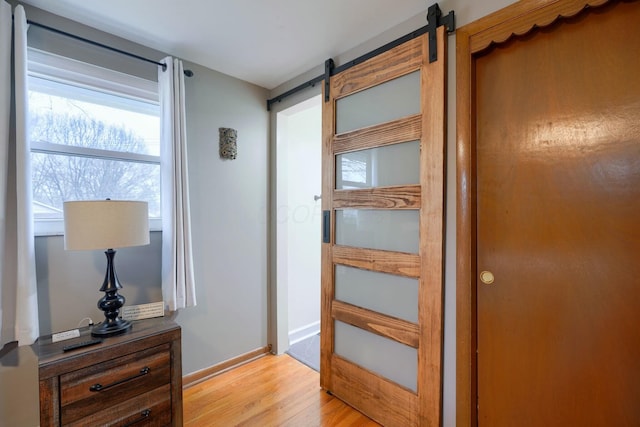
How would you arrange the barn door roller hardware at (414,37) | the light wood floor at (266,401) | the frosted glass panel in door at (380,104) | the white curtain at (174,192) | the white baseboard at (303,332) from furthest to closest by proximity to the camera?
the white baseboard at (303,332) < the white curtain at (174,192) < the light wood floor at (266,401) < the frosted glass panel in door at (380,104) < the barn door roller hardware at (414,37)

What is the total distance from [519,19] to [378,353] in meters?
1.88

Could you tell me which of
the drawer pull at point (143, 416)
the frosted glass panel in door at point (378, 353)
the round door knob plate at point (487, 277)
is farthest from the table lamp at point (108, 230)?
the round door knob plate at point (487, 277)

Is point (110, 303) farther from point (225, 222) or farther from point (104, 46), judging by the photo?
point (104, 46)

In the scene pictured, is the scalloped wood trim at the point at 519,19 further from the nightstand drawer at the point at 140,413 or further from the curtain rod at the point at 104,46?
the nightstand drawer at the point at 140,413

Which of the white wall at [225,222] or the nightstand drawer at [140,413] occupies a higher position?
the white wall at [225,222]

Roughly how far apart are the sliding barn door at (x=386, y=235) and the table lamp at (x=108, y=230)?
1164 millimetres

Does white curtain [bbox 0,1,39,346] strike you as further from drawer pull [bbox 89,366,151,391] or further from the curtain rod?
drawer pull [bbox 89,366,151,391]

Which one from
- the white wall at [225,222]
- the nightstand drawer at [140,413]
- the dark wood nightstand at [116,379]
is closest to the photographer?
the dark wood nightstand at [116,379]

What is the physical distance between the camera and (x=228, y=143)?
90.6 inches

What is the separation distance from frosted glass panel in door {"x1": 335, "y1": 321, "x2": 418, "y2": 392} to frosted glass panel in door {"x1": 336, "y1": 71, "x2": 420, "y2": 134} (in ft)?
4.45

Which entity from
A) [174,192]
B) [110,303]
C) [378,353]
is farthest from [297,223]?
[110,303]

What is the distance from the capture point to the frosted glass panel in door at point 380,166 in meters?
1.60

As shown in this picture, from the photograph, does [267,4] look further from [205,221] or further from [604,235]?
[604,235]

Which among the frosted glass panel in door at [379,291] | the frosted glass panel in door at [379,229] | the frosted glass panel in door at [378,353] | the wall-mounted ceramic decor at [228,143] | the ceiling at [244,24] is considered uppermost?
the ceiling at [244,24]
